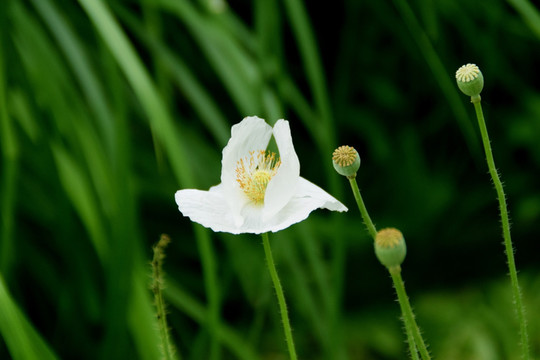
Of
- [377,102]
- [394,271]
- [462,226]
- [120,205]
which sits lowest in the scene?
[394,271]

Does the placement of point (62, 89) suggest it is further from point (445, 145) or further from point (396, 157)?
point (445, 145)

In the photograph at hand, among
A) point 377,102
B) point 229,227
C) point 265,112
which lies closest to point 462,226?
point 377,102

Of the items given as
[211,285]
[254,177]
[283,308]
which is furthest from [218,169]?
[283,308]

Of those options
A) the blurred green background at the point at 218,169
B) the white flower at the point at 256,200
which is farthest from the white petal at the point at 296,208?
the blurred green background at the point at 218,169

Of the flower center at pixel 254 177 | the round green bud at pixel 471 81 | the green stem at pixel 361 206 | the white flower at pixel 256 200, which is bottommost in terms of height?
the green stem at pixel 361 206

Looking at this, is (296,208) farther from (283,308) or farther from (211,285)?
(211,285)

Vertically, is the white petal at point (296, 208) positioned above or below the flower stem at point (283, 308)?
above

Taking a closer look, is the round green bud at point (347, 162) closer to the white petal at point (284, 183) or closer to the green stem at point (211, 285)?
the white petal at point (284, 183)
